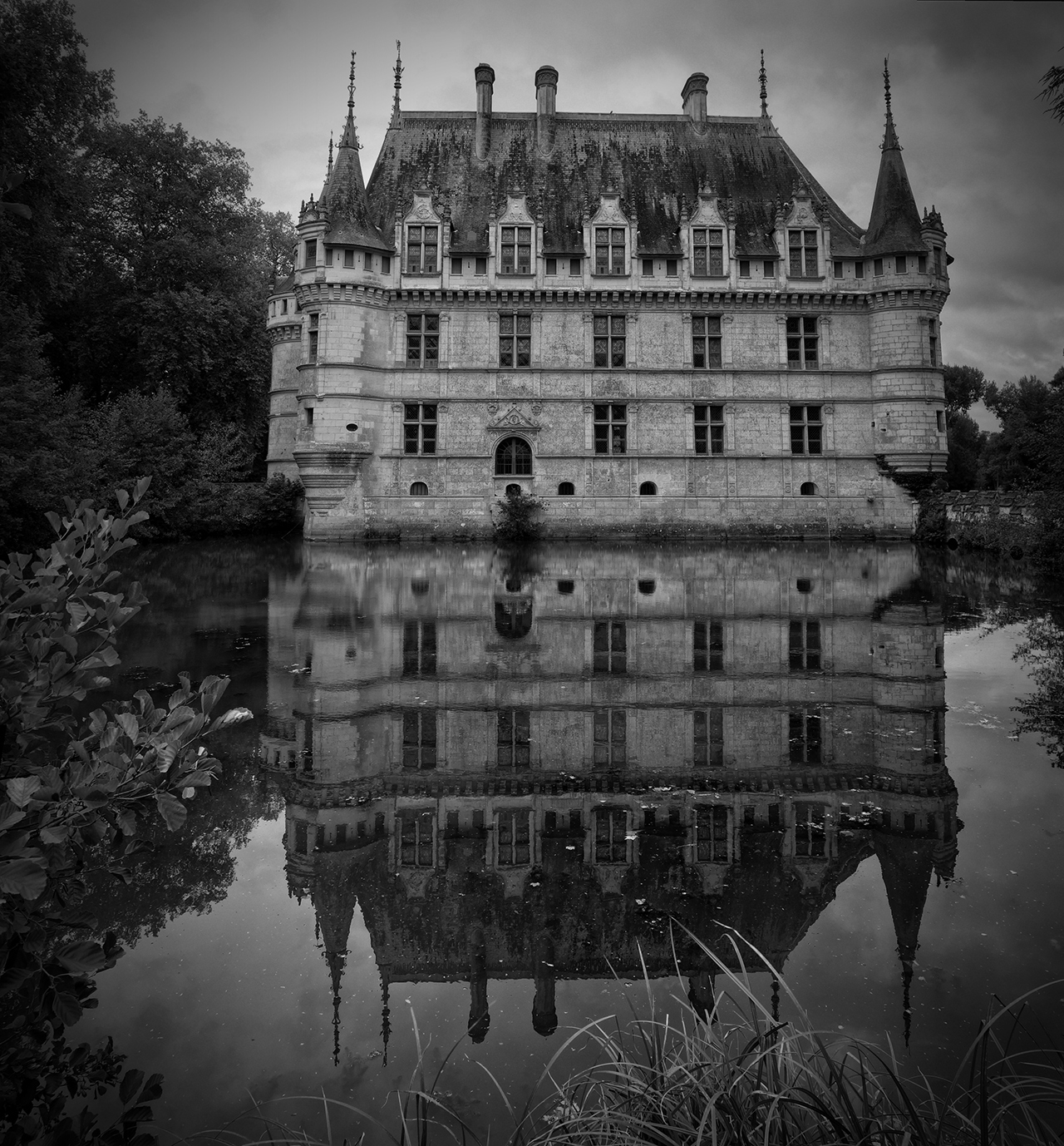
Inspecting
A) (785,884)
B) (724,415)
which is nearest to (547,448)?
(724,415)

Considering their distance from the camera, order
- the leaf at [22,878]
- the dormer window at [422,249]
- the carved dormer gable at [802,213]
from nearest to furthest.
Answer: the leaf at [22,878]
the dormer window at [422,249]
the carved dormer gable at [802,213]

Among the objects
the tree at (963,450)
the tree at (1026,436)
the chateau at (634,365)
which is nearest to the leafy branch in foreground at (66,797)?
the tree at (1026,436)

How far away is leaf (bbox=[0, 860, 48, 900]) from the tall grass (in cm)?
103

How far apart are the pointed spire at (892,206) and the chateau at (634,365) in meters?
0.10

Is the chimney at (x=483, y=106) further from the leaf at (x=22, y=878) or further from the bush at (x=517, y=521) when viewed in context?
the leaf at (x=22, y=878)

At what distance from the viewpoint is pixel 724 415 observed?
32.0 metres

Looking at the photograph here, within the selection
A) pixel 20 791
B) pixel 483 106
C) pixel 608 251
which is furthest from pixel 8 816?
pixel 483 106

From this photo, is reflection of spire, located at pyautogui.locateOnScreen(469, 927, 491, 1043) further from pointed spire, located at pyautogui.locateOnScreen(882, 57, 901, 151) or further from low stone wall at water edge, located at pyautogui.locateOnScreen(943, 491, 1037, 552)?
pointed spire, located at pyautogui.locateOnScreen(882, 57, 901, 151)

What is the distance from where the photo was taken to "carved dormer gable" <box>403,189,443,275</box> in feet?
102

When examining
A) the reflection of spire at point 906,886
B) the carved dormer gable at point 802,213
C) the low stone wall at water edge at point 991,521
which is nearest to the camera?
the reflection of spire at point 906,886

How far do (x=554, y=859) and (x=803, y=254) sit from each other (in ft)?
108

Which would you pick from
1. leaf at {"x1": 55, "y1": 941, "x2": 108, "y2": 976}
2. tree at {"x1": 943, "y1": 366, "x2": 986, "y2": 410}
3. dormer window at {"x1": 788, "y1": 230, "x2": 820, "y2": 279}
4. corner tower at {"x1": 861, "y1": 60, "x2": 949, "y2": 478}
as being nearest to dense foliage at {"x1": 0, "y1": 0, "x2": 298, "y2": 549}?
leaf at {"x1": 55, "y1": 941, "x2": 108, "y2": 976}

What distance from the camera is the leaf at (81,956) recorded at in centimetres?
223

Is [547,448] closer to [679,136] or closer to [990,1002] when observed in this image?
[679,136]
